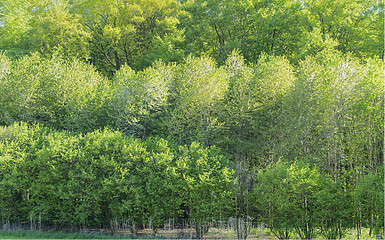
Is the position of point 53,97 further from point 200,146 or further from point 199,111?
point 200,146

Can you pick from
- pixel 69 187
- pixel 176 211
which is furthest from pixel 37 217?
pixel 176 211

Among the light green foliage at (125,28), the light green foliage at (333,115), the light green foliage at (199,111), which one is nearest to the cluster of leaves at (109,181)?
the light green foliage at (199,111)

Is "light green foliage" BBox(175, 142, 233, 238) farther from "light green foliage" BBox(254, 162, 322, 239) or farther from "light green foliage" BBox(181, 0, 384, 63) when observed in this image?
"light green foliage" BBox(181, 0, 384, 63)

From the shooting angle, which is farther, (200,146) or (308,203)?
(200,146)

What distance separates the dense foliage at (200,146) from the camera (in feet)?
47.6

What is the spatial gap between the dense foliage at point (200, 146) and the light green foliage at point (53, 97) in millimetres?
88

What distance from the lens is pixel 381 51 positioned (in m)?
26.8

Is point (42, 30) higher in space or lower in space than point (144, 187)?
higher

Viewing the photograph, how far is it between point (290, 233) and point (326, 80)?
25.2 ft

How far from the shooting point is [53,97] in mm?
22219

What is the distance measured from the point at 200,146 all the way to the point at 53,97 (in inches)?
435

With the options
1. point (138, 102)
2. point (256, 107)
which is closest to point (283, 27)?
point (256, 107)

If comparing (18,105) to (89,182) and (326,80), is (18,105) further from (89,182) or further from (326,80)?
(326,80)

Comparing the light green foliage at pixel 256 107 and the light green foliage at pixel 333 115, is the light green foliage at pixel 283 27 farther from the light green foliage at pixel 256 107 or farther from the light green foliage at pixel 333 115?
the light green foliage at pixel 333 115
